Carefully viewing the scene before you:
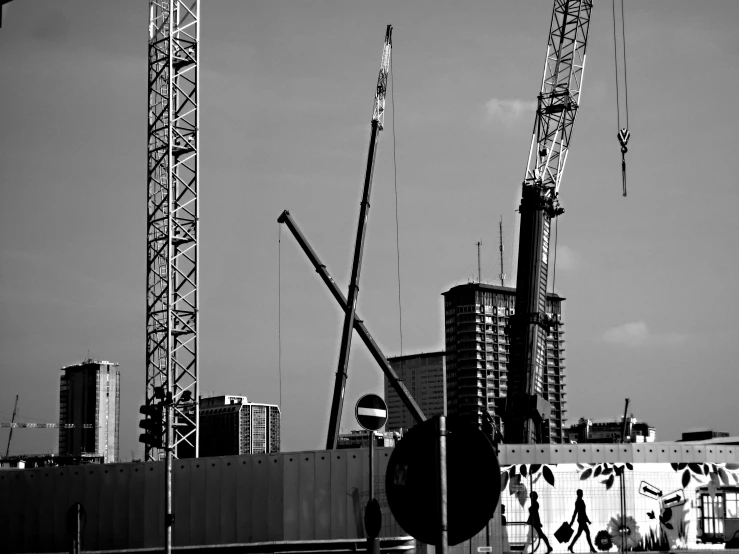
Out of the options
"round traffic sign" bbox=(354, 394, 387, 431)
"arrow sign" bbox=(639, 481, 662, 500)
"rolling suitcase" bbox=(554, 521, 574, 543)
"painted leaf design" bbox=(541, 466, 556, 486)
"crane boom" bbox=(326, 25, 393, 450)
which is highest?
"crane boom" bbox=(326, 25, 393, 450)

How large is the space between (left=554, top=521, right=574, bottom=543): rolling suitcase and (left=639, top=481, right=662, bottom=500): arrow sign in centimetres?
167

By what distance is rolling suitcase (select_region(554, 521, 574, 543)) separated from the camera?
20406 millimetres

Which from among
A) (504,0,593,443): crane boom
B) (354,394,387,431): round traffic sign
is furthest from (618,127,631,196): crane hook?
(354,394,387,431): round traffic sign

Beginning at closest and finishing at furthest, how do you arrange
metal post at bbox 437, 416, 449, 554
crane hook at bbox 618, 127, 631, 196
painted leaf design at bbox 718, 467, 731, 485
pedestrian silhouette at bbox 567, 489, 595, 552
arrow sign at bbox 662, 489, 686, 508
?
metal post at bbox 437, 416, 449, 554 → pedestrian silhouette at bbox 567, 489, 595, 552 → arrow sign at bbox 662, 489, 686, 508 → painted leaf design at bbox 718, 467, 731, 485 → crane hook at bbox 618, 127, 631, 196

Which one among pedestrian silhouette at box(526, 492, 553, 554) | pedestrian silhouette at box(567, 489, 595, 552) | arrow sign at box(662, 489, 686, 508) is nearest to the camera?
pedestrian silhouette at box(567, 489, 595, 552)

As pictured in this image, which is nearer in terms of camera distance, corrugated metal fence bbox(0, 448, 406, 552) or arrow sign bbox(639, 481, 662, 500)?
arrow sign bbox(639, 481, 662, 500)

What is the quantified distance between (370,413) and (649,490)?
401 inches

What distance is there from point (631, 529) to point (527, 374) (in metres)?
27.2

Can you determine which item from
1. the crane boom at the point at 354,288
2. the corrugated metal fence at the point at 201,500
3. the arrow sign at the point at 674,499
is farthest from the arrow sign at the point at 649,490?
the crane boom at the point at 354,288

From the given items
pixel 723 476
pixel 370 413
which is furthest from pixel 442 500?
pixel 723 476

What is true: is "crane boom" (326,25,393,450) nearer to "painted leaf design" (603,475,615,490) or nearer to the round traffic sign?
"painted leaf design" (603,475,615,490)

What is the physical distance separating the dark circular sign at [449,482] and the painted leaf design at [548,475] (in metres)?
15.6

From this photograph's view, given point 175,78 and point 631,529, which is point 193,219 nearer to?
point 175,78

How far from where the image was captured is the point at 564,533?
20453 millimetres
